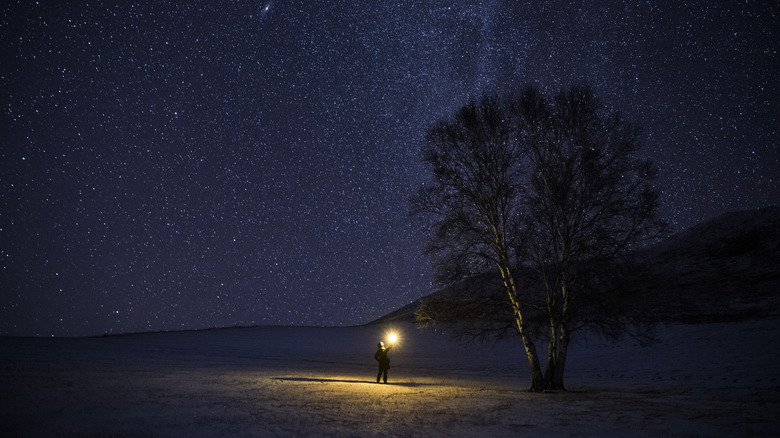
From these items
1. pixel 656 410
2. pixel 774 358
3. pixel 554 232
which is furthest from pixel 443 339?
pixel 656 410

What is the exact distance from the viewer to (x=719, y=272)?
177 feet

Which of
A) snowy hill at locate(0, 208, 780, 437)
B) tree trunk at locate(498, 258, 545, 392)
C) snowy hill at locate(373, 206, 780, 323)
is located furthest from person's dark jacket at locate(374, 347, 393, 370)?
snowy hill at locate(373, 206, 780, 323)

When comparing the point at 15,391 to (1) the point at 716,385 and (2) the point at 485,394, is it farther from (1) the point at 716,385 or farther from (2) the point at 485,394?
(1) the point at 716,385

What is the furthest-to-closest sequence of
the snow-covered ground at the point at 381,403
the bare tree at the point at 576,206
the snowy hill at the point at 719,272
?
the snowy hill at the point at 719,272 < the bare tree at the point at 576,206 < the snow-covered ground at the point at 381,403

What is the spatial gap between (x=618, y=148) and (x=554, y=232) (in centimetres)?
430

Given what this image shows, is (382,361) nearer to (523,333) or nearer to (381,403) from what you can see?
(523,333)

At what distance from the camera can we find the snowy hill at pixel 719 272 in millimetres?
40156

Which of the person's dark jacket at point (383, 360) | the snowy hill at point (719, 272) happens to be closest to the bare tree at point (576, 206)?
the person's dark jacket at point (383, 360)

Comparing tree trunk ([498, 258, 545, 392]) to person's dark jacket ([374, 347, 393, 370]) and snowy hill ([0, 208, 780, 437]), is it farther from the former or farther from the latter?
person's dark jacket ([374, 347, 393, 370])

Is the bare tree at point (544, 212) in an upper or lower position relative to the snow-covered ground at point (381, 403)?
upper

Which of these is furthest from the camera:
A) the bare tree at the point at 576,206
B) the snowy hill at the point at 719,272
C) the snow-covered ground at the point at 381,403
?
the snowy hill at the point at 719,272

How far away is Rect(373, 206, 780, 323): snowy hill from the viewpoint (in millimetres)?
40156

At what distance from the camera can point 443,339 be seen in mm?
46250

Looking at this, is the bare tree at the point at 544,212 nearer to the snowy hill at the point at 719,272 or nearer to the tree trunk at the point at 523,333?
the tree trunk at the point at 523,333
